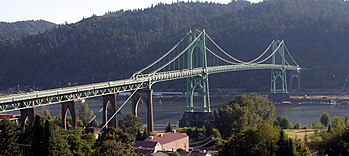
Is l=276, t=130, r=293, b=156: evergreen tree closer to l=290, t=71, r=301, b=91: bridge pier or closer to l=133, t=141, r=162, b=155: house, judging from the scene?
l=133, t=141, r=162, b=155: house

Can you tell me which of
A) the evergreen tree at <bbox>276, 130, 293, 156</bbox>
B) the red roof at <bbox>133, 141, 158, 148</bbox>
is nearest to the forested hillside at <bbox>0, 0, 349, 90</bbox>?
the red roof at <bbox>133, 141, 158, 148</bbox>

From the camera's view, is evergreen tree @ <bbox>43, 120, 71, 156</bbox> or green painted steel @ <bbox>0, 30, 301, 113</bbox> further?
green painted steel @ <bbox>0, 30, 301, 113</bbox>

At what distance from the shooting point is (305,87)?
65625mm

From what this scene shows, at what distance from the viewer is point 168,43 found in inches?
3410

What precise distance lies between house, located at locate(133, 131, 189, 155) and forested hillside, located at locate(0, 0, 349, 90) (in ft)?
139

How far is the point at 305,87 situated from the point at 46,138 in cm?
5419

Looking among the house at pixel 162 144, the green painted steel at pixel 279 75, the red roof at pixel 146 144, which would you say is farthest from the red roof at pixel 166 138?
the green painted steel at pixel 279 75

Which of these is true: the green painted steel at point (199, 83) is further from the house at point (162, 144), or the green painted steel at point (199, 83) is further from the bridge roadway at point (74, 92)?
the house at point (162, 144)

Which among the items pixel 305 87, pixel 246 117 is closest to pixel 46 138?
pixel 246 117

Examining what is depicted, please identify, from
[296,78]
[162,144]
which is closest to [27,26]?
[296,78]

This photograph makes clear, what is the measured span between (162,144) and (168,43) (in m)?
65.9

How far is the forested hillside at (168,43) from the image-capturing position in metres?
70.7

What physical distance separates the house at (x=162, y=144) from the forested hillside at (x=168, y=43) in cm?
4239

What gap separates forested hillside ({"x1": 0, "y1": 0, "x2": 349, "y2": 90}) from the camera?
232 feet
